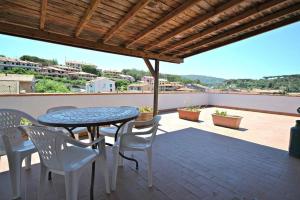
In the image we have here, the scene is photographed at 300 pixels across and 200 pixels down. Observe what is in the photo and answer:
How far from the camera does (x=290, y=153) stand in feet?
9.45

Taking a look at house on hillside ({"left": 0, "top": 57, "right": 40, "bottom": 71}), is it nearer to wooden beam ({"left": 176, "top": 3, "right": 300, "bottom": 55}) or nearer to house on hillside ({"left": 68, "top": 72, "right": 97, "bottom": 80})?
house on hillside ({"left": 68, "top": 72, "right": 97, "bottom": 80})

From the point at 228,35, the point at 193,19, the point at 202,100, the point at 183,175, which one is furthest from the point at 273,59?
the point at 183,175

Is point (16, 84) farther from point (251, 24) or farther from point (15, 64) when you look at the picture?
point (251, 24)

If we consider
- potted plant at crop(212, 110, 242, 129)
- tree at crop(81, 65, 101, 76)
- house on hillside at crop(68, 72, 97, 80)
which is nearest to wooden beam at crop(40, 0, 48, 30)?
house on hillside at crop(68, 72, 97, 80)

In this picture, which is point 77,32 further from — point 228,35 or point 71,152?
point 228,35

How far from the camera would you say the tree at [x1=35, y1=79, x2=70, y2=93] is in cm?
464

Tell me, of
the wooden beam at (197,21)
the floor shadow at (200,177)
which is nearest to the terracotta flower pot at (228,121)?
the floor shadow at (200,177)

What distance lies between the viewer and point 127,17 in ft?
8.54

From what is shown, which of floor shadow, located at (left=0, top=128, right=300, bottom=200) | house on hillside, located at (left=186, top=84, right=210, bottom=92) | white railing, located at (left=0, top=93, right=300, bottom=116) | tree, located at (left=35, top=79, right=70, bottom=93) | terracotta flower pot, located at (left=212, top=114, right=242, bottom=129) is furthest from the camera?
house on hillside, located at (left=186, top=84, right=210, bottom=92)

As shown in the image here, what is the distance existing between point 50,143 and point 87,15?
197 centimetres

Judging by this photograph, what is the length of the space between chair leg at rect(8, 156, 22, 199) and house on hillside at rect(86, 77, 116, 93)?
393cm

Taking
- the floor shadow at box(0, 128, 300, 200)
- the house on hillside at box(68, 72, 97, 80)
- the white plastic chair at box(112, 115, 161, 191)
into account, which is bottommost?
the floor shadow at box(0, 128, 300, 200)

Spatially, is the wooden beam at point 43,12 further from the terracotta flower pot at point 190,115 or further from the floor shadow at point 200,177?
the terracotta flower pot at point 190,115

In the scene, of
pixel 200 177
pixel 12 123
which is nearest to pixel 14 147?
pixel 12 123
